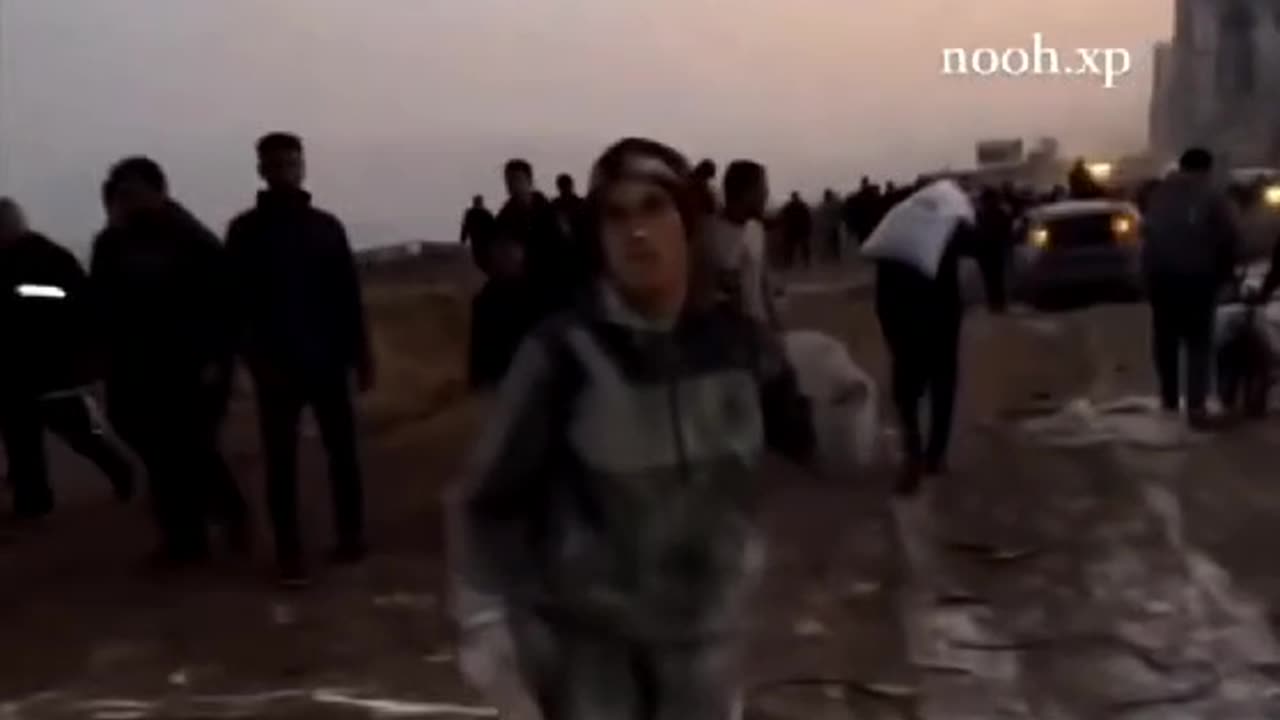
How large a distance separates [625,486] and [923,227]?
423 cm

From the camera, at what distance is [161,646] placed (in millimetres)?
5957

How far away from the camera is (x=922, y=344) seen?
23.7ft

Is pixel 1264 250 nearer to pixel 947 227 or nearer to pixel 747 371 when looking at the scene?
pixel 947 227

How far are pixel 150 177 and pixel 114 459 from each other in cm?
135

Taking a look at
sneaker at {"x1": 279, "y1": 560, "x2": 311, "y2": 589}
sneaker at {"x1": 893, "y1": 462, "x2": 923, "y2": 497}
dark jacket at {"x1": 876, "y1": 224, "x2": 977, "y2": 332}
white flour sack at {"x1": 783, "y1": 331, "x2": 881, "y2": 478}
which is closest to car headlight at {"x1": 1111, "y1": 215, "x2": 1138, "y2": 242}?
dark jacket at {"x1": 876, "y1": 224, "x2": 977, "y2": 332}

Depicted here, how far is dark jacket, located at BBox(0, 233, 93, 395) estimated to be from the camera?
7.05 m

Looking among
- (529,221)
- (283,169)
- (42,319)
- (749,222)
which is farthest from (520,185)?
(42,319)

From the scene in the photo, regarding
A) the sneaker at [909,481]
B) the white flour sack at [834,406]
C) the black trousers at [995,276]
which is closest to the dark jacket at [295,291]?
the sneaker at [909,481]

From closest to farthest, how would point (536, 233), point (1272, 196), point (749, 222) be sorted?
point (749, 222) → point (536, 233) → point (1272, 196)

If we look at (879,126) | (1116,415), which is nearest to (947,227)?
(879,126)

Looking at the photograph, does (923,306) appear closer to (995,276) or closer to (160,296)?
(995,276)

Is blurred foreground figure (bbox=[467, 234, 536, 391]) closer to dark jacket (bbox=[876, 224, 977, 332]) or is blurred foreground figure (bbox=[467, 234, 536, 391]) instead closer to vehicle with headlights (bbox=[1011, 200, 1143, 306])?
dark jacket (bbox=[876, 224, 977, 332])

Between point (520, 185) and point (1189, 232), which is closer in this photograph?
point (520, 185)

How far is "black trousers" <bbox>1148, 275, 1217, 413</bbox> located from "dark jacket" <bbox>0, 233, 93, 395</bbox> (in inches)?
123
